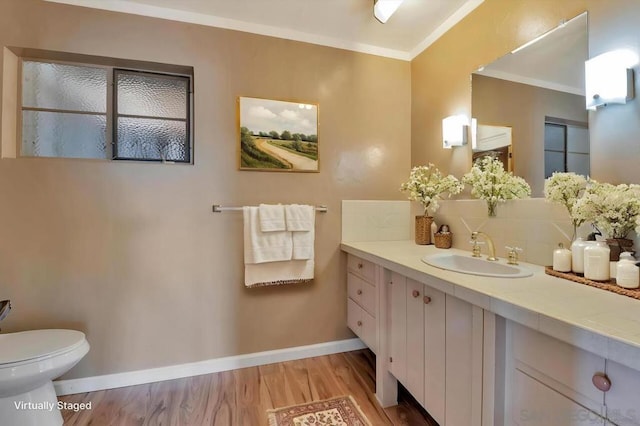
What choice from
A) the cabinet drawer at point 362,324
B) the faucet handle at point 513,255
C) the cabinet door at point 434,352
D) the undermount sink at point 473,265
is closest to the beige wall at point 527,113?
the faucet handle at point 513,255

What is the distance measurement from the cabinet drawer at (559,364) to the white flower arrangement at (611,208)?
1.79 feet

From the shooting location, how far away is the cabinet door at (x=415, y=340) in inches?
52.1

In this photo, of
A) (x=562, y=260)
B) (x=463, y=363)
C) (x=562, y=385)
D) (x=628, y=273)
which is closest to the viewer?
(x=562, y=385)

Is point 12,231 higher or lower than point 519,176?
lower

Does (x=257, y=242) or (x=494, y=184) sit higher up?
(x=494, y=184)

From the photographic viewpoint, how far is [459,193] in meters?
1.90

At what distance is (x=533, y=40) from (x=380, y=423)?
6.73 ft

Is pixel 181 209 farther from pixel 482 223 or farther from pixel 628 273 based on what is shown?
pixel 628 273

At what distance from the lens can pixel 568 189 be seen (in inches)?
46.6

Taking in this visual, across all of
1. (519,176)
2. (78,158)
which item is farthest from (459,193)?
(78,158)

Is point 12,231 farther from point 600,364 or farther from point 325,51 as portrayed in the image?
point 600,364

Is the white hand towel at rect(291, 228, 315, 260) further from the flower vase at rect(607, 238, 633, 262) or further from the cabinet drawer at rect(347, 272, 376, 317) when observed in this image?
the flower vase at rect(607, 238, 633, 262)

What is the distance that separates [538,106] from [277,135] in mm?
1491

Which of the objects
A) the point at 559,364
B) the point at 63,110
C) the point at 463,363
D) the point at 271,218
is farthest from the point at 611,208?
the point at 63,110
